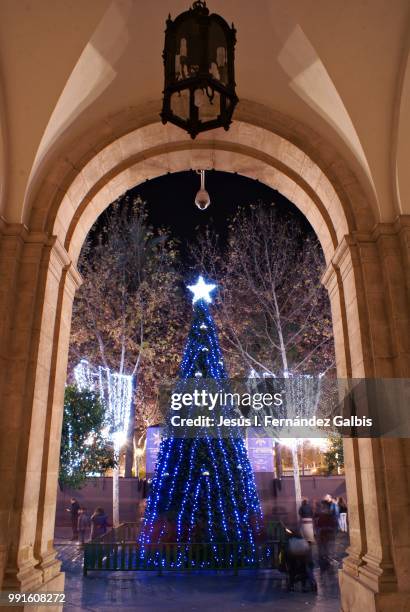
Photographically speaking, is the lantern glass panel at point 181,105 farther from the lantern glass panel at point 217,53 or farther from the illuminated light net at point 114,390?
the illuminated light net at point 114,390

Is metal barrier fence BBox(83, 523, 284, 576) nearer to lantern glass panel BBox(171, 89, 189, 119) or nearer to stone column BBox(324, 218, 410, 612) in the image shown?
stone column BBox(324, 218, 410, 612)

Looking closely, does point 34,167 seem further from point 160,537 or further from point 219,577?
point 219,577

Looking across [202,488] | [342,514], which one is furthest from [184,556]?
[342,514]

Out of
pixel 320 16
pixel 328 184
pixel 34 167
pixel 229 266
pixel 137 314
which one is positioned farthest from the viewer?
pixel 137 314

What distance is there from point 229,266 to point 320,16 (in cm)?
1150

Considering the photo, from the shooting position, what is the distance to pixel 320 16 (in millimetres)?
5781

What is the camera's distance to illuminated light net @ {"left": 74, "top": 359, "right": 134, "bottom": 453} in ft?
56.0

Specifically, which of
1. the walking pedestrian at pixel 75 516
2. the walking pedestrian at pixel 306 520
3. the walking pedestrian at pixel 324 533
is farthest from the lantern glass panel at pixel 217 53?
the walking pedestrian at pixel 75 516

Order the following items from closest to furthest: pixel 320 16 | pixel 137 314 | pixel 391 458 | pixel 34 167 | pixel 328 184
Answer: pixel 391 458 < pixel 320 16 < pixel 34 167 < pixel 328 184 < pixel 137 314

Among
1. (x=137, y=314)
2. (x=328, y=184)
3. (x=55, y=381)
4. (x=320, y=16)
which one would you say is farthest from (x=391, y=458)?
(x=137, y=314)

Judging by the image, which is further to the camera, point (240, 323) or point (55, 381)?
point (240, 323)

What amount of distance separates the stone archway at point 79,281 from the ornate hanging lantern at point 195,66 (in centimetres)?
301

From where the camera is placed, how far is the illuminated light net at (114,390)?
17.1 metres

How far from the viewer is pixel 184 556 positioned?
920 centimetres
